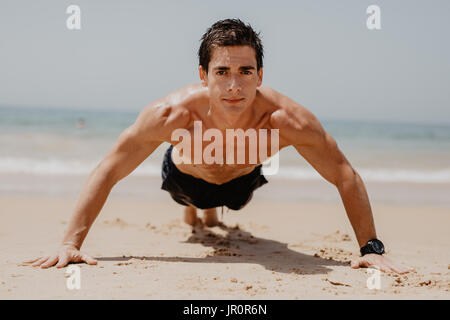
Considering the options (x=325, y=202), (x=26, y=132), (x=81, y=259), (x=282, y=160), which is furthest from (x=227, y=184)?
(x=26, y=132)

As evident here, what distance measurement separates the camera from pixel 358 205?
343cm

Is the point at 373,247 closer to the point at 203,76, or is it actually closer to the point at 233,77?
the point at 233,77

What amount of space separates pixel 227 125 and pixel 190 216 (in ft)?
6.12

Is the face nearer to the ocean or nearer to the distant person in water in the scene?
the ocean

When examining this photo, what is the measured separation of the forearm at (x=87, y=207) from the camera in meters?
3.36

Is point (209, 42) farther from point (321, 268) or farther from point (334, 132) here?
point (334, 132)

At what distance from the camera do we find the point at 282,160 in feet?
34.1

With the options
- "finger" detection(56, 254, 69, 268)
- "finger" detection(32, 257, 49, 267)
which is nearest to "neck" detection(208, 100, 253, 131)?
"finger" detection(56, 254, 69, 268)

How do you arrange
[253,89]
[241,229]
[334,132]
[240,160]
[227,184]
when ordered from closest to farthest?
[253,89] → [240,160] → [227,184] → [241,229] → [334,132]

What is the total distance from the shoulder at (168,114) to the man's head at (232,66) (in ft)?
0.79

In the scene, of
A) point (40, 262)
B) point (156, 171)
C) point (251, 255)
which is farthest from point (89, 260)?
point (156, 171)

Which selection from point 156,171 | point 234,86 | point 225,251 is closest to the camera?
point 234,86

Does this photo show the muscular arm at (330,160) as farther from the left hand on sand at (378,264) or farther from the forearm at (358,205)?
the left hand on sand at (378,264)

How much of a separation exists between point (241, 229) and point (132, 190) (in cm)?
267
